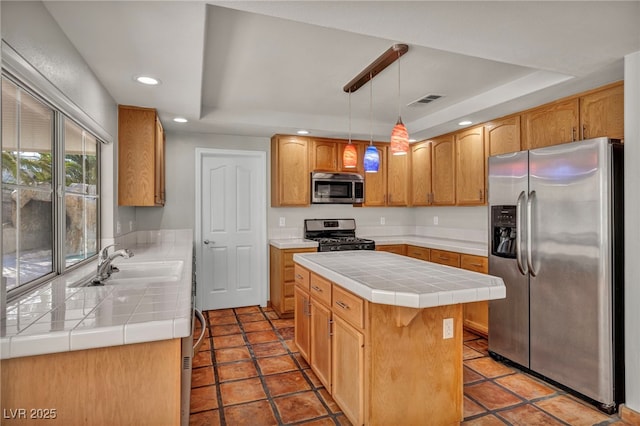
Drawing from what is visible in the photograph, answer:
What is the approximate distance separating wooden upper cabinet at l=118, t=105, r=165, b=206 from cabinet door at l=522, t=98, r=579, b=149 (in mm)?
3438

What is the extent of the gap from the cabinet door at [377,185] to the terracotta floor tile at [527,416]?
3.00 m

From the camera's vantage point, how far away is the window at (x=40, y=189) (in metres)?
1.48

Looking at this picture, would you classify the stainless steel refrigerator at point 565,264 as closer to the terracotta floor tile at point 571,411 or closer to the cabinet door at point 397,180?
the terracotta floor tile at point 571,411

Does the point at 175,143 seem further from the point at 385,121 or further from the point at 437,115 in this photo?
the point at 437,115

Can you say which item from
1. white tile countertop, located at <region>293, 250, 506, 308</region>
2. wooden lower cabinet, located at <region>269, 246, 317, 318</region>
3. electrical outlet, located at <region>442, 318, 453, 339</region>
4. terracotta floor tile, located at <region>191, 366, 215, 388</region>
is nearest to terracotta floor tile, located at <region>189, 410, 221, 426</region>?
terracotta floor tile, located at <region>191, 366, 215, 388</region>

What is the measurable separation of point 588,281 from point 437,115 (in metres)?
2.36

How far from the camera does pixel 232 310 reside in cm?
444

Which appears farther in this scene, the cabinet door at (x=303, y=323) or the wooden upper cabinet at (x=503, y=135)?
the wooden upper cabinet at (x=503, y=135)

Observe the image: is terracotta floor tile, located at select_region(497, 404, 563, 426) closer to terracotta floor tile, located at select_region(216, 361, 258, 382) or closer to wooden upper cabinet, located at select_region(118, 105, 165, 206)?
terracotta floor tile, located at select_region(216, 361, 258, 382)

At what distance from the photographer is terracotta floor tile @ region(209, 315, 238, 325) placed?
13.0ft

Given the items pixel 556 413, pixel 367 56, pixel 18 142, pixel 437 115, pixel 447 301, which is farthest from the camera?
pixel 437 115

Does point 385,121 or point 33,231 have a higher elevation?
point 385,121

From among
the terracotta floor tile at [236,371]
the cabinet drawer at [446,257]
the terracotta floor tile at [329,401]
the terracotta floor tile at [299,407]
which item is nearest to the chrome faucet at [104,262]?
the terracotta floor tile at [236,371]

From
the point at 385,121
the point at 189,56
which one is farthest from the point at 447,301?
the point at 385,121
